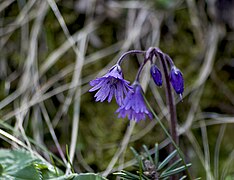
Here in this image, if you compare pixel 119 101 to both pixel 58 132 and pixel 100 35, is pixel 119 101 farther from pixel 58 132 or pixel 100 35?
pixel 100 35

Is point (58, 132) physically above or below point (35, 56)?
below

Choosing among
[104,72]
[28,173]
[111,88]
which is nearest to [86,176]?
[28,173]

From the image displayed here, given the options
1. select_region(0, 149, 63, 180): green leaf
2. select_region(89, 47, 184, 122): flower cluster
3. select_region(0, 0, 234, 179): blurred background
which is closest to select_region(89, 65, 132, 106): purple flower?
select_region(89, 47, 184, 122): flower cluster

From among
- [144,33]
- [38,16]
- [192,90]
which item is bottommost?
[192,90]

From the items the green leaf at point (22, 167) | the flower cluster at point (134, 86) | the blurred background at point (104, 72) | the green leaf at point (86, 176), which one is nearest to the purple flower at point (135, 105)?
the flower cluster at point (134, 86)

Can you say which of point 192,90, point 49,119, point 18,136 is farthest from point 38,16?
point 192,90

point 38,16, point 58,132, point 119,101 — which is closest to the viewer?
point 119,101

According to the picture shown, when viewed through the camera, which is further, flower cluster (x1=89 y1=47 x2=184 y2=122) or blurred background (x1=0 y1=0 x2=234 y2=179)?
blurred background (x1=0 y1=0 x2=234 y2=179)

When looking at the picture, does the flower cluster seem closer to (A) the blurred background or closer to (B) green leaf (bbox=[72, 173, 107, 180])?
(B) green leaf (bbox=[72, 173, 107, 180])
